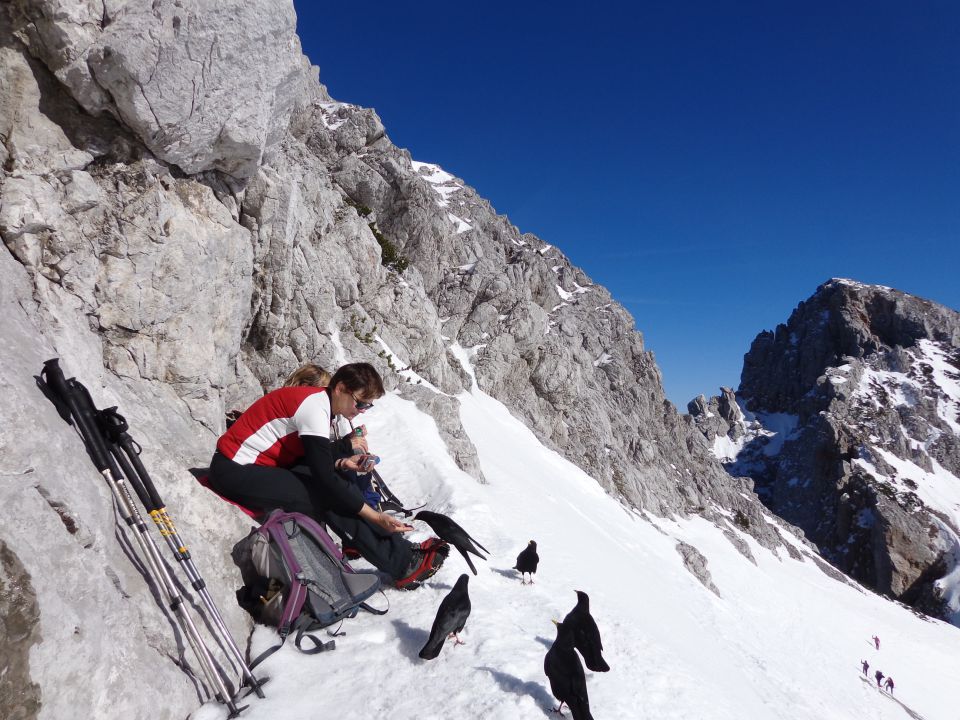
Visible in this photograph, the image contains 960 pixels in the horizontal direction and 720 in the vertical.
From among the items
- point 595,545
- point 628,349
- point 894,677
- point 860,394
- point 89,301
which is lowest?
point 894,677

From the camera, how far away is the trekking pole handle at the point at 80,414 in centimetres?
402

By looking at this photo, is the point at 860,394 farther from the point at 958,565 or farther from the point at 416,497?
the point at 416,497

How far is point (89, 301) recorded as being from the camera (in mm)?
5793

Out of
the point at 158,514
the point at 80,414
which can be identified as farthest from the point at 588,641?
the point at 80,414

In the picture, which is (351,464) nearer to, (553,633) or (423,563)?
(423,563)

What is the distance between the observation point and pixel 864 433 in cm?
9781

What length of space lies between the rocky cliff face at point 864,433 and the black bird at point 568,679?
9089cm

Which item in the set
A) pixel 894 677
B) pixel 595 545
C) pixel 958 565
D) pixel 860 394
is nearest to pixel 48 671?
pixel 595 545

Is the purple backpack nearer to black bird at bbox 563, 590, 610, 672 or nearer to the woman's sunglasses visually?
the woman's sunglasses

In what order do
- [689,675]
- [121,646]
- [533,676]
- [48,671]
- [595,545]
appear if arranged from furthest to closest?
1. [595,545]
2. [689,675]
3. [533,676]
4. [121,646]
5. [48,671]

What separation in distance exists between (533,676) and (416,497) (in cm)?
610

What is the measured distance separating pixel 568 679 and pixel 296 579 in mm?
2486

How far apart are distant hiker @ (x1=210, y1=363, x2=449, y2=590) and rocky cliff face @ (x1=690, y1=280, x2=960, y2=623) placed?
9169 cm

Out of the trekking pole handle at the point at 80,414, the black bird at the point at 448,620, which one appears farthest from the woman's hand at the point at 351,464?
the trekking pole handle at the point at 80,414
